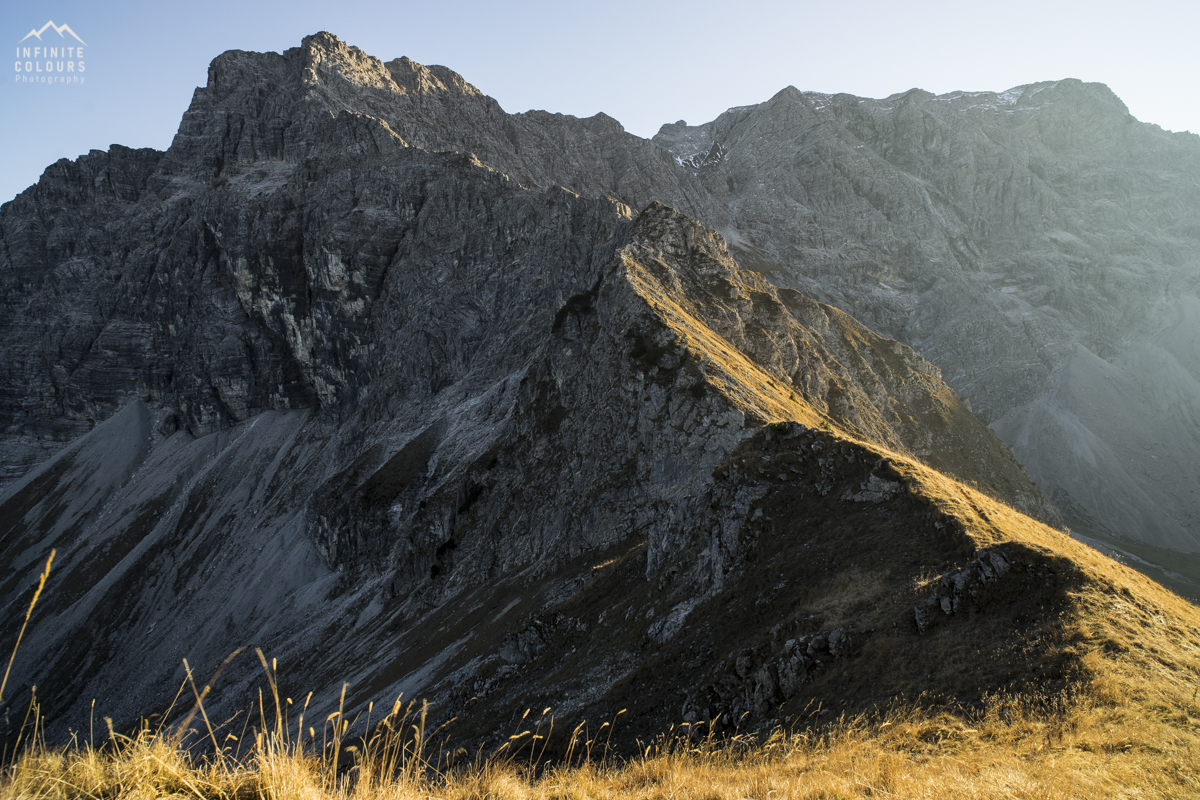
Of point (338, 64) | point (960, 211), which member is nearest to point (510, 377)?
point (338, 64)

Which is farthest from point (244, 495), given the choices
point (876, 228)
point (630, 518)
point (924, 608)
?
point (876, 228)

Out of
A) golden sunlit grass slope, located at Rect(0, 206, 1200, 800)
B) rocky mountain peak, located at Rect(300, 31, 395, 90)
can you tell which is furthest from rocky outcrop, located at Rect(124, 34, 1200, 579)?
golden sunlit grass slope, located at Rect(0, 206, 1200, 800)

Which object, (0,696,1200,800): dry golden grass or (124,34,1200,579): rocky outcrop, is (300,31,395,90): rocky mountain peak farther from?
(0,696,1200,800): dry golden grass

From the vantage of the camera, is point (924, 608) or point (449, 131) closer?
point (924, 608)

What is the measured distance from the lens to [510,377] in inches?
3406

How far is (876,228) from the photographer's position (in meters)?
169

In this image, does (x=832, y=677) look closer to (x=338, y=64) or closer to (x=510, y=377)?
(x=510, y=377)

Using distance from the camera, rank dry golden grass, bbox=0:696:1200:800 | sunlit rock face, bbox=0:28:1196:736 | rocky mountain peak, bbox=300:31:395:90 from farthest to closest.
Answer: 1. rocky mountain peak, bbox=300:31:395:90
2. sunlit rock face, bbox=0:28:1196:736
3. dry golden grass, bbox=0:696:1200:800

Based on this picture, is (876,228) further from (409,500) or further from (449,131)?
(409,500)

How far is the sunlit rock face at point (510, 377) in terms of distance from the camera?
28.2 meters

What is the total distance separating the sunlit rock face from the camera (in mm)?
28250

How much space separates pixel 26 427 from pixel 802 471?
17849 cm

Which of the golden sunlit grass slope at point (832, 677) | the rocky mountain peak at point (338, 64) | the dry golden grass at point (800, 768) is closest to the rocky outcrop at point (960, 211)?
the rocky mountain peak at point (338, 64)

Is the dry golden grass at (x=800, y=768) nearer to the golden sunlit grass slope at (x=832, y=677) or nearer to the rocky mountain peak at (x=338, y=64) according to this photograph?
the golden sunlit grass slope at (x=832, y=677)
